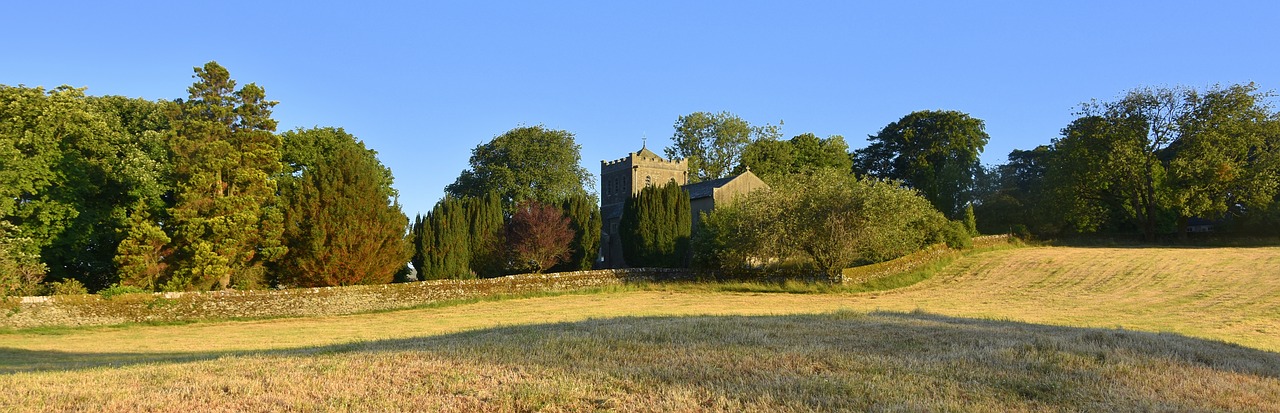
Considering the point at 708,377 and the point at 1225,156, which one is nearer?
the point at 708,377

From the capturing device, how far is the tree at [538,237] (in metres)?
42.2

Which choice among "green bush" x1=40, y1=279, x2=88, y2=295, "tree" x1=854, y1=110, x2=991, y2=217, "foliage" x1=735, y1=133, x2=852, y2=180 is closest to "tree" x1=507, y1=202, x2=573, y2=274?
"green bush" x1=40, y1=279, x2=88, y2=295

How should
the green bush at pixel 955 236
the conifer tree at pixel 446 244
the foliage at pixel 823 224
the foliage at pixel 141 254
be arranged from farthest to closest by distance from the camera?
the green bush at pixel 955 236 < the conifer tree at pixel 446 244 < the foliage at pixel 823 224 < the foliage at pixel 141 254

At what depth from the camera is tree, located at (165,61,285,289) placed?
29578mm

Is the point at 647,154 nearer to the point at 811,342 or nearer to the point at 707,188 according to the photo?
the point at 707,188

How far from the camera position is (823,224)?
3788 cm

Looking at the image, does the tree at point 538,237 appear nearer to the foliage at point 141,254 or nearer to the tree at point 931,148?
the foliage at point 141,254

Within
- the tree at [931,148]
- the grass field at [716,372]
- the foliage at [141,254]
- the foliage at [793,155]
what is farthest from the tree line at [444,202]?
the grass field at [716,372]

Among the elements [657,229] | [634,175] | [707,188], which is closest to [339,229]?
[657,229]

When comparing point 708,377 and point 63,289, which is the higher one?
point 63,289

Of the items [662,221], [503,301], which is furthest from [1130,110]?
[503,301]

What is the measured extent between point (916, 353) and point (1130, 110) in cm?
5464

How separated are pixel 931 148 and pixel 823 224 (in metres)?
39.1

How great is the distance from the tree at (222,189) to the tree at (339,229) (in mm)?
869
